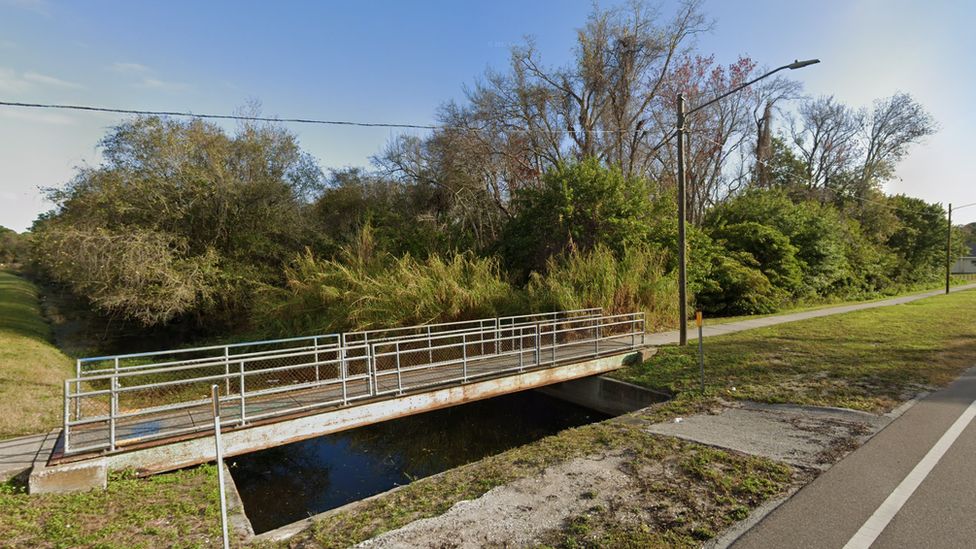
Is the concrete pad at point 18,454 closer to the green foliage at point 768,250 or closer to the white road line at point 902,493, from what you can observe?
the white road line at point 902,493

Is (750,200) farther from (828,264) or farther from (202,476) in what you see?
(202,476)

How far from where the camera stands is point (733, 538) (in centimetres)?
379

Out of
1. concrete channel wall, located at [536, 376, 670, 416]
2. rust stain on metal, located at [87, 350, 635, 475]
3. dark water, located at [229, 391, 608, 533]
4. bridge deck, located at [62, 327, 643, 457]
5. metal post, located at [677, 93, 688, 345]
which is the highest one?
metal post, located at [677, 93, 688, 345]

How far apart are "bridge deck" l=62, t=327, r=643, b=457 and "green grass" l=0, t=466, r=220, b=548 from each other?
38.3 inches

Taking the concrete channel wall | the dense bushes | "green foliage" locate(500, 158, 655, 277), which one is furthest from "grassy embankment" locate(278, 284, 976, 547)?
"green foliage" locate(500, 158, 655, 277)

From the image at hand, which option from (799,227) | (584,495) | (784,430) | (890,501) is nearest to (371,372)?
(584,495)

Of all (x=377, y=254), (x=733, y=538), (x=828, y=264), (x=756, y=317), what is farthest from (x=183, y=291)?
(x=828, y=264)

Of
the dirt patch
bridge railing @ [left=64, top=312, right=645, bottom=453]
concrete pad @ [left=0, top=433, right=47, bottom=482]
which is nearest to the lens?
the dirt patch

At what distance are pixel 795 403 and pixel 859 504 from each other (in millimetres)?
3951

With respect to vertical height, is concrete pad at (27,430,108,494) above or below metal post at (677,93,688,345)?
below

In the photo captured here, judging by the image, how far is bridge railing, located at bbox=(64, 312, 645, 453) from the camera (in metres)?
6.26

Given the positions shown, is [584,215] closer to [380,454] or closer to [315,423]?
[380,454]

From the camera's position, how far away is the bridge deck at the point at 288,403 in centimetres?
640

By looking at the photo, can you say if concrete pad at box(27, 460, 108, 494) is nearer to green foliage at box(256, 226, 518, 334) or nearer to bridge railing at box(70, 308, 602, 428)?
bridge railing at box(70, 308, 602, 428)
